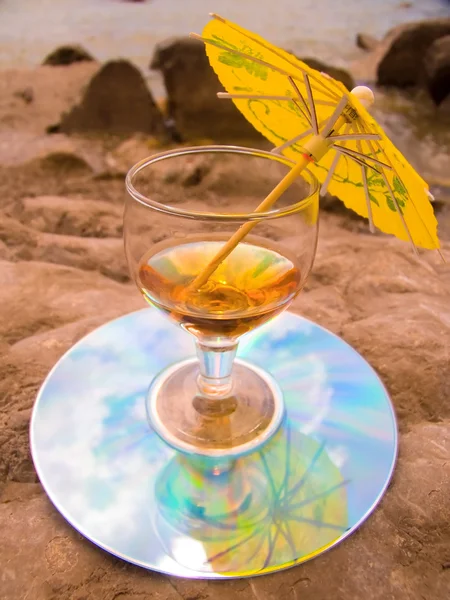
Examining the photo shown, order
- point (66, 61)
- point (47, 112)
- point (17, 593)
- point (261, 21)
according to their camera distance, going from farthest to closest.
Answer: point (261, 21) < point (66, 61) < point (47, 112) < point (17, 593)

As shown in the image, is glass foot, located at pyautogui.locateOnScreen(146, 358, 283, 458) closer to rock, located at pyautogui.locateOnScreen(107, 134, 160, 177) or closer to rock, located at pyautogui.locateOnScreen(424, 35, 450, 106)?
rock, located at pyautogui.locateOnScreen(107, 134, 160, 177)

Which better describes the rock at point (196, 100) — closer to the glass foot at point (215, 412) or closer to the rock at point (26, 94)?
the rock at point (26, 94)

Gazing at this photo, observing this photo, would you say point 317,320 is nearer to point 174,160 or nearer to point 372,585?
point 174,160

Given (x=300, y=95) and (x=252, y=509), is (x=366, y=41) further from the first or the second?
(x=252, y=509)

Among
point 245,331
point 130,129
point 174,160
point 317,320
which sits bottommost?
point 130,129

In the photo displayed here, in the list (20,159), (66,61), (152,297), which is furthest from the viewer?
(66,61)

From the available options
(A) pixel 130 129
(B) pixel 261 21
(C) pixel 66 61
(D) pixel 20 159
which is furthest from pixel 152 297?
(B) pixel 261 21

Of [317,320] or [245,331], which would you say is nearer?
[245,331]
